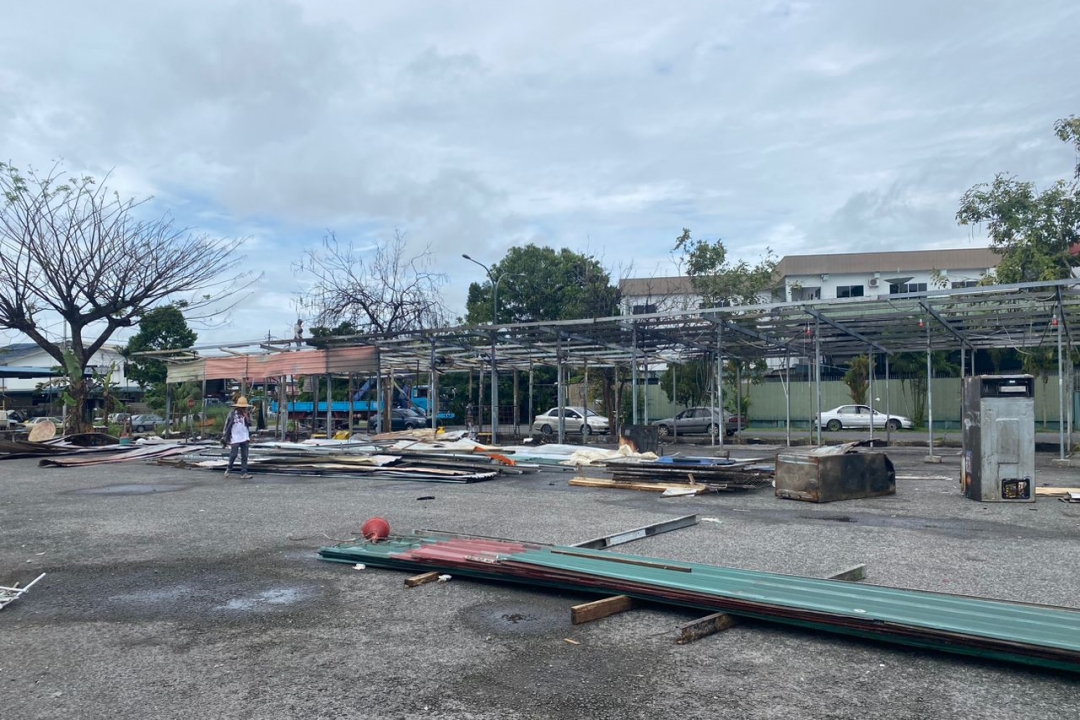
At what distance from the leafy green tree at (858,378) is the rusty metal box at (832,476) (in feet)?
80.0

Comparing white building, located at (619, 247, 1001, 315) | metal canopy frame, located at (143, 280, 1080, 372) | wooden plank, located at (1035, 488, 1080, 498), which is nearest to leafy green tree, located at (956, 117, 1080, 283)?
metal canopy frame, located at (143, 280, 1080, 372)

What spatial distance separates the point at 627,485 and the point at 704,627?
333 inches

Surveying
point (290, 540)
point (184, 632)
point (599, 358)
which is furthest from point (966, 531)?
point (599, 358)

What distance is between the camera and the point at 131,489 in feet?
46.2

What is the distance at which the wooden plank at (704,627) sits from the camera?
525 cm

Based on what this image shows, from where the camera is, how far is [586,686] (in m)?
4.54

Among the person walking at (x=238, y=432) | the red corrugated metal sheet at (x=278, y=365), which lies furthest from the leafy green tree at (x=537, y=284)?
the person walking at (x=238, y=432)

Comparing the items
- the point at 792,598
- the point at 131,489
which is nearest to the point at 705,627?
the point at 792,598

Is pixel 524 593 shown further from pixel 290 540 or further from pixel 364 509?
pixel 364 509

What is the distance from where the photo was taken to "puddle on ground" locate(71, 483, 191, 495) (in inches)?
535

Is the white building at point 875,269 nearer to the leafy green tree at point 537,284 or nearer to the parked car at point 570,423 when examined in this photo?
the leafy green tree at point 537,284

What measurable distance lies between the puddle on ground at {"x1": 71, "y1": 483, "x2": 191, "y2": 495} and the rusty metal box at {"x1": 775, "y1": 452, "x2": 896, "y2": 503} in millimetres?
9725

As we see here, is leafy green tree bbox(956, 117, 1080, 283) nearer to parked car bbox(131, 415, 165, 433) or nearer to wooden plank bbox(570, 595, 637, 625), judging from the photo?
wooden plank bbox(570, 595, 637, 625)

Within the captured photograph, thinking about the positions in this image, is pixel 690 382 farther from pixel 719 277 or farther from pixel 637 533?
pixel 637 533
